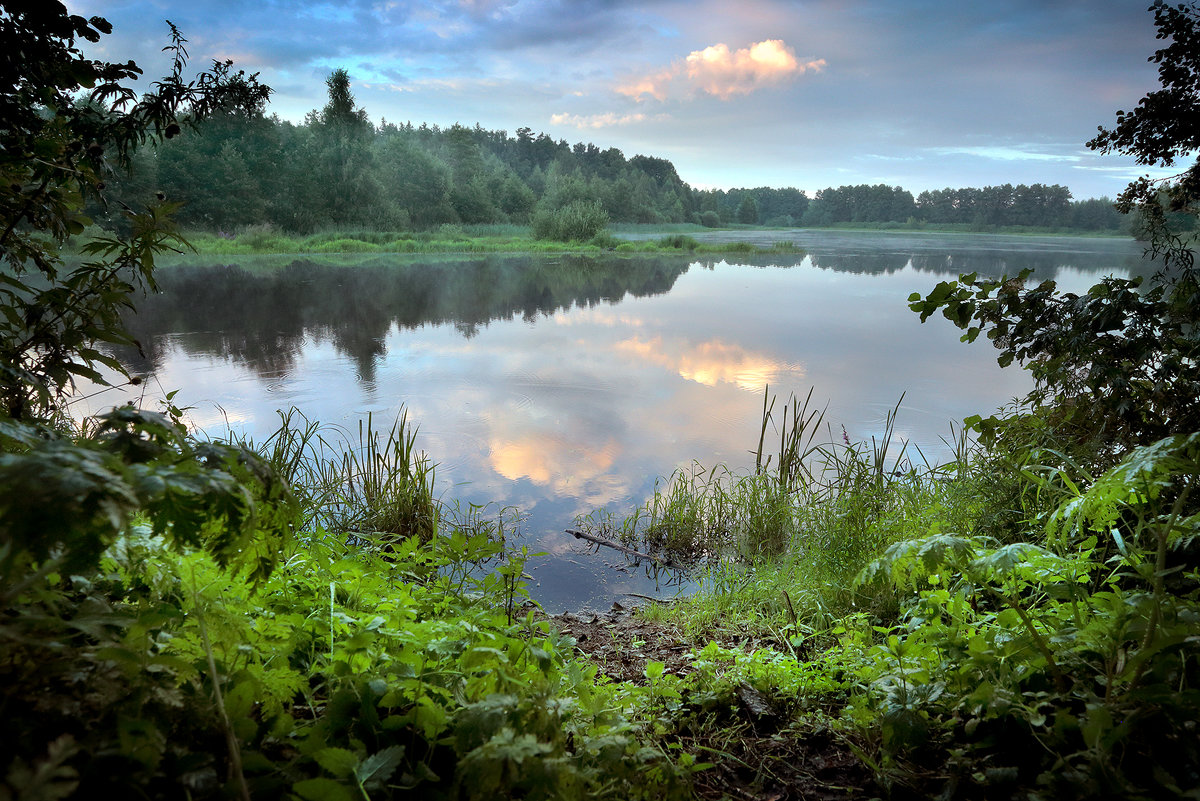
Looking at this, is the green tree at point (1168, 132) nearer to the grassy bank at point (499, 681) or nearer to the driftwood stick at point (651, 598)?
the grassy bank at point (499, 681)

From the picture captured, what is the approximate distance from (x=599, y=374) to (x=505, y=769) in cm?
639

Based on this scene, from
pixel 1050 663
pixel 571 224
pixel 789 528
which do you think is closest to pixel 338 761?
pixel 1050 663

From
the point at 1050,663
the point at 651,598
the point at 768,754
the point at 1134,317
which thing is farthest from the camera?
the point at 651,598

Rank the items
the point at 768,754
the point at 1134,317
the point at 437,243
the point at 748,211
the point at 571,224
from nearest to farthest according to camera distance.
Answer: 1. the point at 768,754
2. the point at 1134,317
3. the point at 437,243
4. the point at 571,224
5. the point at 748,211

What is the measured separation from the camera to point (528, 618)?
1703 mm

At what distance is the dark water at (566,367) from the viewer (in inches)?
185

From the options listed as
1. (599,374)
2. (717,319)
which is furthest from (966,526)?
(717,319)

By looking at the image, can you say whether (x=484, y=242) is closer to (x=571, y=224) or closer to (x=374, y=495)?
(x=571, y=224)

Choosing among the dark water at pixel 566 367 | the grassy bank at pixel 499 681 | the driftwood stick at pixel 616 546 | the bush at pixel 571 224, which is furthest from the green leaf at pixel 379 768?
the bush at pixel 571 224

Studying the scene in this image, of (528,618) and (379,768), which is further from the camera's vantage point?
(528,618)

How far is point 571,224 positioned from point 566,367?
21.2 metres

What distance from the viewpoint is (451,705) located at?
1090 mm

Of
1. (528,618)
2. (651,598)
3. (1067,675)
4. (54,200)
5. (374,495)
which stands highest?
(54,200)

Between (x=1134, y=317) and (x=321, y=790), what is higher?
(x=1134, y=317)
